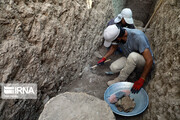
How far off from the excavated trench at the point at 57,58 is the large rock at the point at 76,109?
0.42 meters

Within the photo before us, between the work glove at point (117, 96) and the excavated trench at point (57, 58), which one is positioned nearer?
the excavated trench at point (57, 58)

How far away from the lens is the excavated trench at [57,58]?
4.53 ft

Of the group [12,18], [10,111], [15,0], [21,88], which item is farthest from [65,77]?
[15,0]

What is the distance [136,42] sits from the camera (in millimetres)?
2035

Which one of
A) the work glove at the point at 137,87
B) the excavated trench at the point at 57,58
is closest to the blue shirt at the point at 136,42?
the excavated trench at the point at 57,58

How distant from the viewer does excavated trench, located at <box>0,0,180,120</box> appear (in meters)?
1.38

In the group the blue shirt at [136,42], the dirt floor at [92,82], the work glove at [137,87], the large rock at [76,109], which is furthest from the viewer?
the dirt floor at [92,82]

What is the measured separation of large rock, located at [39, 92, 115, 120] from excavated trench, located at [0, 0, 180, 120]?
417mm

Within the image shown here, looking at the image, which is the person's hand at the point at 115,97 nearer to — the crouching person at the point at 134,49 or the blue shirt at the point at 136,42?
the crouching person at the point at 134,49

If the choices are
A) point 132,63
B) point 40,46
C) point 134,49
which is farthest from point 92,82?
point 40,46

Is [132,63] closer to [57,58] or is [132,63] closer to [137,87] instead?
[137,87]

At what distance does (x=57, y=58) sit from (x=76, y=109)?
90 centimetres

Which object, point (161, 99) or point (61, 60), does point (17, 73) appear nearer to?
point (61, 60)

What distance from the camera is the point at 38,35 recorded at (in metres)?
1.70
